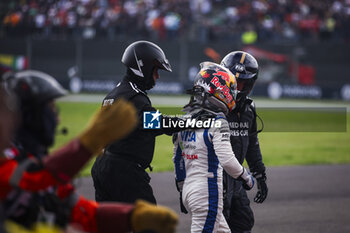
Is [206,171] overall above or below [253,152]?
above

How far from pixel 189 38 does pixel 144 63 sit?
24784 mm

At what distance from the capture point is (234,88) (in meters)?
4.98

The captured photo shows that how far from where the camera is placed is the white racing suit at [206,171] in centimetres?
462

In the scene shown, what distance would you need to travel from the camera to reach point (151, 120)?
499 cm

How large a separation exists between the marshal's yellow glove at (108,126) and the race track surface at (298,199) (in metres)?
4.34

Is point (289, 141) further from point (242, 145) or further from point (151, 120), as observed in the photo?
point (151, 120)

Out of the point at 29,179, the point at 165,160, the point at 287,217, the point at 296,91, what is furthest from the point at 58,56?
the point at 29,179

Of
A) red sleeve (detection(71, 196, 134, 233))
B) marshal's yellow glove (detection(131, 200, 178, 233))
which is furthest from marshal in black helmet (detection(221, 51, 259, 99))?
marshal's yellow glove (detection(131, 200, 178, 233))

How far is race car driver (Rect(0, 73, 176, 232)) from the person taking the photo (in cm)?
276

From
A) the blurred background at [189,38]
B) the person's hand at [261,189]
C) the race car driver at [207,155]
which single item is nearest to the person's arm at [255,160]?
the person's hand at [261,189]

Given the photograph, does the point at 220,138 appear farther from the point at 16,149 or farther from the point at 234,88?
the point at 16,149

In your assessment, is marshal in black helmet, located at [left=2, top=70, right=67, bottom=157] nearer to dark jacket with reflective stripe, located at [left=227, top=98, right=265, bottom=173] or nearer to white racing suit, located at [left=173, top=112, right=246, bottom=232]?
white racing suit, located at [left=173, top=112, right=246, bottom=232]

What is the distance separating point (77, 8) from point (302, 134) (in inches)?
743

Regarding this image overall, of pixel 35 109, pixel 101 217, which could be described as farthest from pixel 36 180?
pixel 101 217
